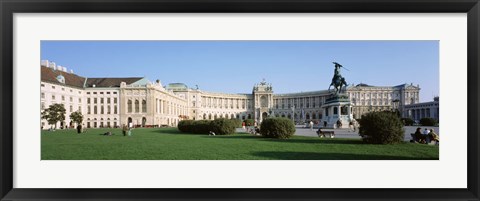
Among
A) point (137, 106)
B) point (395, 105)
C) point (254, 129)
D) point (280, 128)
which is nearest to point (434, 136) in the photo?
point (395, 105)

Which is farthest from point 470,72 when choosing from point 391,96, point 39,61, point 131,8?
point 39,61

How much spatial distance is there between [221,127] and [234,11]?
1191cm


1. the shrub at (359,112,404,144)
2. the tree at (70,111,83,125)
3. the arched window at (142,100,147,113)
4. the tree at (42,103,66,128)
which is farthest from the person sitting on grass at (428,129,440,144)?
the tree at (70,111,83,125)

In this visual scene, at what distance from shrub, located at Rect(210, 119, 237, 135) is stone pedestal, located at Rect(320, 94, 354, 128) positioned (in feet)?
22.8

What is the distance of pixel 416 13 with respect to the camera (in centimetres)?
809

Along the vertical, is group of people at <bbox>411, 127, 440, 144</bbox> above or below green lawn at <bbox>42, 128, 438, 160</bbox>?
above

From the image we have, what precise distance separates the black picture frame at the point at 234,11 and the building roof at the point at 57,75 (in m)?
1.57

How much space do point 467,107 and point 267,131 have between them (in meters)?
9.67

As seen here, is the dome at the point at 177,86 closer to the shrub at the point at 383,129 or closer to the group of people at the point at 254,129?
the group of people at the point at 254,129

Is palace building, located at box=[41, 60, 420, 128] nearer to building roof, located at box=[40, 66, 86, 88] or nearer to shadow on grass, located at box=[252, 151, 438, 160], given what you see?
building roof, located at box=[40, 66, 86, 88]

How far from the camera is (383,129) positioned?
1291 cm

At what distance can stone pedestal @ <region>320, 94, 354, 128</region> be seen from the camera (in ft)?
68.4

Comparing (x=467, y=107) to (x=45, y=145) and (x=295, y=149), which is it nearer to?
(x=295, y=149)

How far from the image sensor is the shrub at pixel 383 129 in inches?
506
